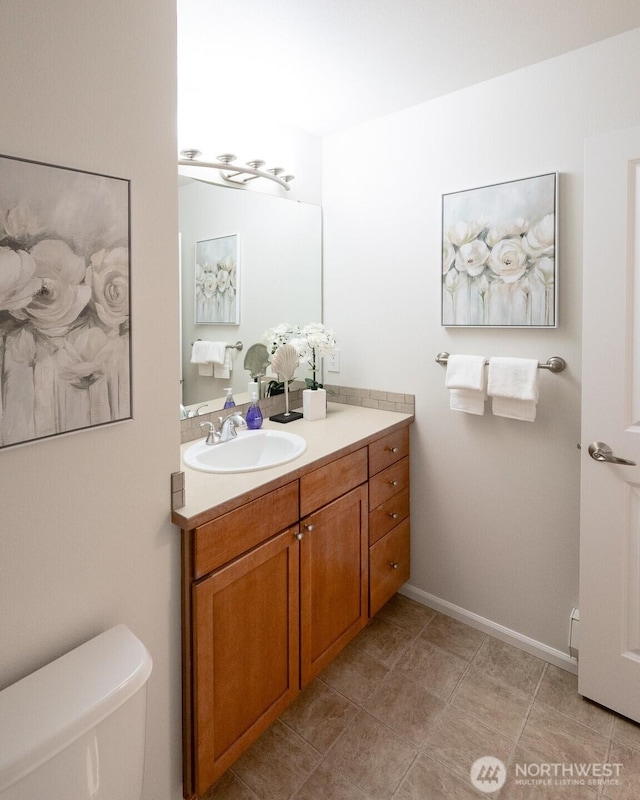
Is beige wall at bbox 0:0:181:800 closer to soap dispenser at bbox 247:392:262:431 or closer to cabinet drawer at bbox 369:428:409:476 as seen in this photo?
soap dispenser at bbox 247:392:262:431

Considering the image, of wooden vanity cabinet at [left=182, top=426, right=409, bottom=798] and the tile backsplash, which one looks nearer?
wooden vanity cabinet at [left=182, top=426, right=409, bottom=798]

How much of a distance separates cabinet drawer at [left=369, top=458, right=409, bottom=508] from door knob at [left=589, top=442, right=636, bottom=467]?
814 mm

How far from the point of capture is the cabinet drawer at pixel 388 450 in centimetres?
204

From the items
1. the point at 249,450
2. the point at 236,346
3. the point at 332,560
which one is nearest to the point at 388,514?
the point at 332,560

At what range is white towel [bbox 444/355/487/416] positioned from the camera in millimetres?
1970

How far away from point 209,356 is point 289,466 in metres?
0.70

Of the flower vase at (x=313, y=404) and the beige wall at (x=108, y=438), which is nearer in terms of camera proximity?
the beige wall at (x=108, y=438)

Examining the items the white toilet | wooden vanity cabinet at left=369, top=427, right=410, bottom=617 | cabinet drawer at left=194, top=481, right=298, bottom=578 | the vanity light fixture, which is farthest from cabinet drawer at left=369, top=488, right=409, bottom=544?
the vanity light fixture

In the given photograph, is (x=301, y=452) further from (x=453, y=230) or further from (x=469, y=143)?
(x=469, y=143)

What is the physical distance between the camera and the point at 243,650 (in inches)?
56.7

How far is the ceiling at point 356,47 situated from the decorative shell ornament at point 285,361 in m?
0.97

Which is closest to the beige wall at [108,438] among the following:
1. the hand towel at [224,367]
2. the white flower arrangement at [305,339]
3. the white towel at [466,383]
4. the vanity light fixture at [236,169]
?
the vanity light fixture at [236,169]

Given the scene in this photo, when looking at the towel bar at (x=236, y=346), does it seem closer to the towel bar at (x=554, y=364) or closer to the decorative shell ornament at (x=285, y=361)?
the decorative shell ornament at (x=285, y=361)

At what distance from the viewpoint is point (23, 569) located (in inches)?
40.1
